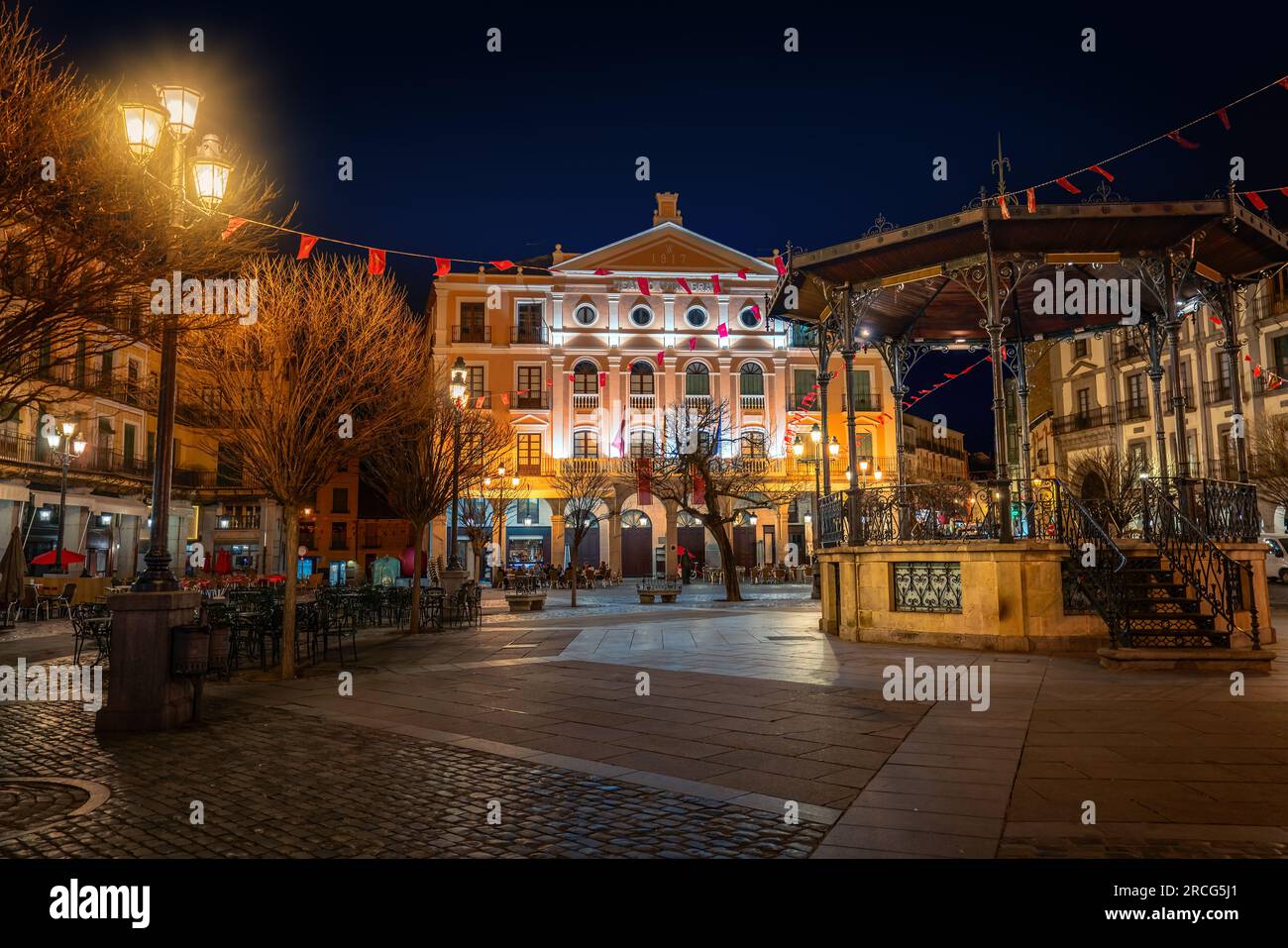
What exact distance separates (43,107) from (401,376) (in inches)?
325

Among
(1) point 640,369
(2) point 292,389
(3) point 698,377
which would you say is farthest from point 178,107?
(3) point 698,377

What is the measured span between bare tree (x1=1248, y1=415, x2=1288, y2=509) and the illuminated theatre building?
731 inches

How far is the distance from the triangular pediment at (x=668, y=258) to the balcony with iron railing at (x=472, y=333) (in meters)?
5.07

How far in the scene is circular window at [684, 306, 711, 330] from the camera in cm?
4729

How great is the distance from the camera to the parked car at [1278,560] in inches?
1111

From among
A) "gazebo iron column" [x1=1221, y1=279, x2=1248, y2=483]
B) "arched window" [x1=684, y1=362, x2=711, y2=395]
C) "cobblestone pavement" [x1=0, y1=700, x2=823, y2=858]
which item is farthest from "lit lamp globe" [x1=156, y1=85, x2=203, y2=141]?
"arched window" [x1=684, y1=362, x2=711, y2=395]

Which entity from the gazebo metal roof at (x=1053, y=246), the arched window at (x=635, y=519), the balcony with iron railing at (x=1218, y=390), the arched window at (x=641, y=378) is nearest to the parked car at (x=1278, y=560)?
the balcony with iron railing at (x=1218, y=390)

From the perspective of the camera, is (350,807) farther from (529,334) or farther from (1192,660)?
(529,334)

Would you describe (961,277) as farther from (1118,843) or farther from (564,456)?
(564,456)

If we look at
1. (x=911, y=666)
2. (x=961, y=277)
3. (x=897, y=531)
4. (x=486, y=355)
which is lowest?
(x=911, y=666)

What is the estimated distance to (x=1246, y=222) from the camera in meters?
11.7

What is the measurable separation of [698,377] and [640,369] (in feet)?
10.4

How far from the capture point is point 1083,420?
4259cm
